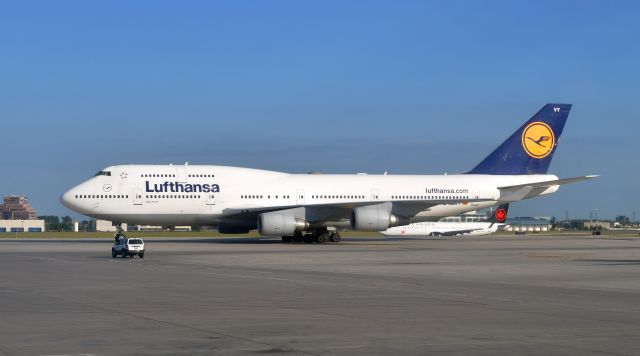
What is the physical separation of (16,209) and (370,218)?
141945 mm

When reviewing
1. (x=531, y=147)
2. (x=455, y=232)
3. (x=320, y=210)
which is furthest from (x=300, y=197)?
(x=455, y=232)

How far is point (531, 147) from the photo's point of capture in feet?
212

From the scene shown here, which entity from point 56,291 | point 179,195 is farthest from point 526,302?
point 179,195

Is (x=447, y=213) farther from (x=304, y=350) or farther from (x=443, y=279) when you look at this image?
(x=304, y=350)

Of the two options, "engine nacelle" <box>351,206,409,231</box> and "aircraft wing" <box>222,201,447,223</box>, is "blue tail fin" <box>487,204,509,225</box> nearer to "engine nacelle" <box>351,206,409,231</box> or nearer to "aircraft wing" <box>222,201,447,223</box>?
"aircraft wing" <box>222,201,447,223</box>

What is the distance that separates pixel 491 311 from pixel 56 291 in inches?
408

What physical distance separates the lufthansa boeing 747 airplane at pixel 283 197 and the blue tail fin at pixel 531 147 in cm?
117

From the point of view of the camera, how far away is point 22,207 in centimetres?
18438

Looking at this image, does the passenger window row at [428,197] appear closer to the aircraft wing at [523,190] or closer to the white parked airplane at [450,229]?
the aircraft wing at [523,190]

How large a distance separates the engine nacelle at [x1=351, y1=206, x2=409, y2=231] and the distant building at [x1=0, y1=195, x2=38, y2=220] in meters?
138

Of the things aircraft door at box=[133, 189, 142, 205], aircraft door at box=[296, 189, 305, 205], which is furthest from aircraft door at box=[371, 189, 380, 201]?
aircraft door at box=[133, 189, 142, 205]

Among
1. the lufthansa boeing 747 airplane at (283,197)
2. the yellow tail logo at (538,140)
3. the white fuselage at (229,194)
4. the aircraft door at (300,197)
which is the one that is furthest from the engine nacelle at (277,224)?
the yellow tail logo at (538,140)

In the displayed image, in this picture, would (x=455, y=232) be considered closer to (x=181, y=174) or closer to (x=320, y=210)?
(x=320, y=210)

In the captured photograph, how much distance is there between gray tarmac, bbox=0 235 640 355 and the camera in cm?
1260
